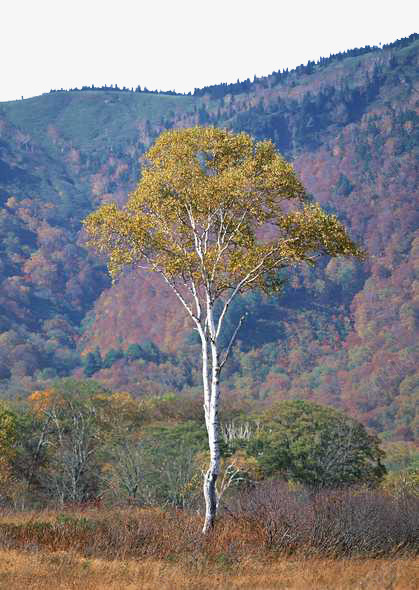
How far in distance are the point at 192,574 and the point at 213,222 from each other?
31.0 feet

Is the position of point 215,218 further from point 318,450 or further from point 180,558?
point 318,450

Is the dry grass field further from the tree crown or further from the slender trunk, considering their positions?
the tree crown

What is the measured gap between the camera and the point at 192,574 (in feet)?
60.4

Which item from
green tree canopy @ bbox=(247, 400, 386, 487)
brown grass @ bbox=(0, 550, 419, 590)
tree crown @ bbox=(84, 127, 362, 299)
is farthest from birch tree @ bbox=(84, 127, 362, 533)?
green tree canopy @ bbox=(247, 400, 386, 487)

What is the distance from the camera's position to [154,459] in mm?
54219

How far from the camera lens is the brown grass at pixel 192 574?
56.7 feet

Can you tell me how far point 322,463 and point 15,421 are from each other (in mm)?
18850

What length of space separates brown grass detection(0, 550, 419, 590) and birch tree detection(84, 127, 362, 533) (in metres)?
5.04

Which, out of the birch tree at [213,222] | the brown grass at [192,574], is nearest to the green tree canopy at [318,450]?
the birch tree at [213,222]

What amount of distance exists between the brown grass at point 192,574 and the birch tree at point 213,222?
5040mm

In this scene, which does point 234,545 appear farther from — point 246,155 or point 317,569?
point 246,155

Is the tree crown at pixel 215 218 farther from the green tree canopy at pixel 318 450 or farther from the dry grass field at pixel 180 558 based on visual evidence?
the green tree canopy at pixel 318 450

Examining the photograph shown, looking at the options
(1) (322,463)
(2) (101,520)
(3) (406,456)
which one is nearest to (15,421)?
(1) (322,463)

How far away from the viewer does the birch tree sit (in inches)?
916
